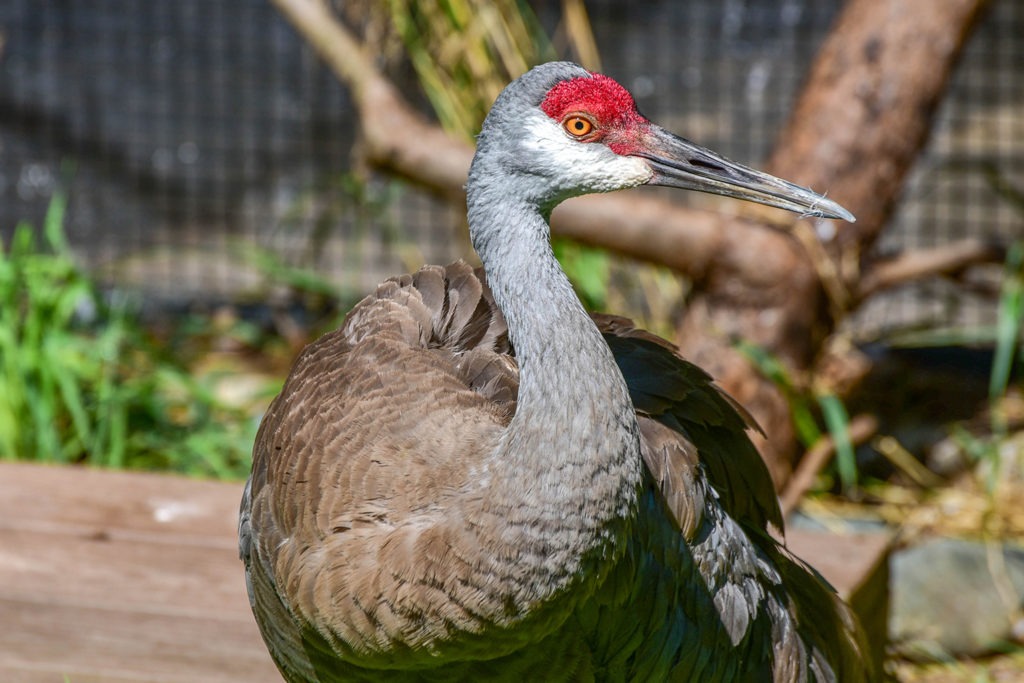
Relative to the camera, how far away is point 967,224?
580 cm

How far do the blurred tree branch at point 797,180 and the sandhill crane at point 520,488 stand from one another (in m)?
1.49

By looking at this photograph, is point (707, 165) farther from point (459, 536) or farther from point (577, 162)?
point (459, 536)

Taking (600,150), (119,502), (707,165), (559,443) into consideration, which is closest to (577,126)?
(600,150)

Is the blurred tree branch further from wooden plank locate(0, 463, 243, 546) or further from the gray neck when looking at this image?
the gray neck

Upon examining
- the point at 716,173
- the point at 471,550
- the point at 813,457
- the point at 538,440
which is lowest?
the point at 813,457

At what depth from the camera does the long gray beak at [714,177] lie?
6.17 ft

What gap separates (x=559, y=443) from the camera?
1744 mm

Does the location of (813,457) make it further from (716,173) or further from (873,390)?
(716,173)

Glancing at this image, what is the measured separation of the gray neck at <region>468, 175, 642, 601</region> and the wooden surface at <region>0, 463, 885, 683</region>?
1023mm

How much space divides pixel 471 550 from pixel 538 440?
0.60 feet

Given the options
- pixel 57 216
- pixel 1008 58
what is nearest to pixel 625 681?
pixel 57 216

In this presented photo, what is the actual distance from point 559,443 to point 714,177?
48 centimetres

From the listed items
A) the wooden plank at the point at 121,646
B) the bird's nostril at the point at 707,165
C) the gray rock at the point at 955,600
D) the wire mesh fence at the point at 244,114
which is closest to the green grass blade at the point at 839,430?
the gray rock at the point at 955,600

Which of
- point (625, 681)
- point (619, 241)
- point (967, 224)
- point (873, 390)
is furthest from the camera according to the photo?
point (967, 224)
